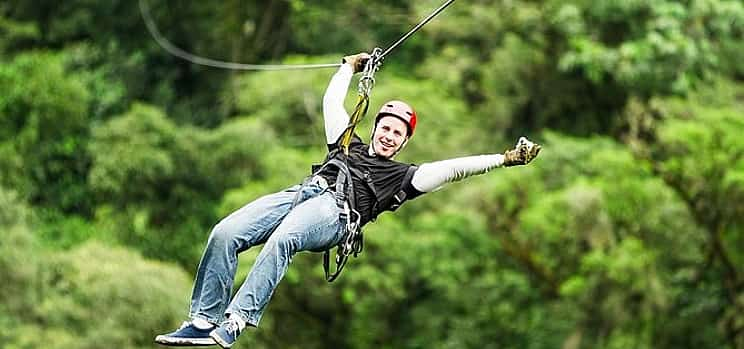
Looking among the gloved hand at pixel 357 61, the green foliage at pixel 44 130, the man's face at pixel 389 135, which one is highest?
the green foliage at pixel 44 130

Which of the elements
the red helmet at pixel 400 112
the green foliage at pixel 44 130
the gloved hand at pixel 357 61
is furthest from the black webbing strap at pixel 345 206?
the green foliage at pixel 44 130

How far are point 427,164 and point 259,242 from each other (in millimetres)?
776

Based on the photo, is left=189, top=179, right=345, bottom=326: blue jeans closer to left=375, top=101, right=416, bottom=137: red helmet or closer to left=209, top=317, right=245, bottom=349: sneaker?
Result: left=209, top=317, right=245, bottom=349: sneaker

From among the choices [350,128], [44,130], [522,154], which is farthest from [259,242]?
[44,130]

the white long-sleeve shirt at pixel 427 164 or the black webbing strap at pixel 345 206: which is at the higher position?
the white long-sleeve shirt at pixel 427 164

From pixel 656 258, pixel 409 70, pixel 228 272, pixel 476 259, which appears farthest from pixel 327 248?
pixel 409 70

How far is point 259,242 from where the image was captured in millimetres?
6188

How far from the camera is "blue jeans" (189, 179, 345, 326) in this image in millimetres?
5957

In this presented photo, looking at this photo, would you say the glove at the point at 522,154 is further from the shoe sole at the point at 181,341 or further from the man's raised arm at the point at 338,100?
the shoe sole at the point at 181,341

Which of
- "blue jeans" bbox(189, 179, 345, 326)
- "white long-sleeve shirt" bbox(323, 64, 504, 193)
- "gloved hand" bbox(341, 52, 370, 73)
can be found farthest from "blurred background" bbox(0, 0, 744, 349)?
"blue jeans" bbox(189, 179, 345, 326)

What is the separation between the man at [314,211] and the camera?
596cm

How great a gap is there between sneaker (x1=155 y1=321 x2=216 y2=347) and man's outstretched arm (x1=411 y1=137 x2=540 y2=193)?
3.48ft

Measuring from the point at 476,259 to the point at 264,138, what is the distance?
3348 mm

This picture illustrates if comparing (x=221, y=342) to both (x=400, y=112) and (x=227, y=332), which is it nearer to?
(x=227, y=332)
